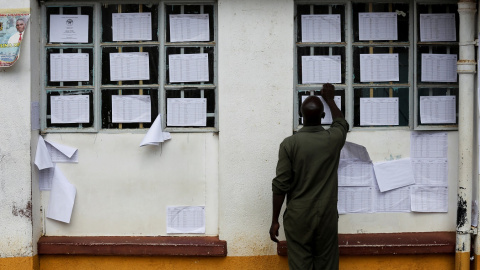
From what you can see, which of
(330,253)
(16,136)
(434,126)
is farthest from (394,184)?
(16,136)

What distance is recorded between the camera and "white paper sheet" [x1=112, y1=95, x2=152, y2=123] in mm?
5949

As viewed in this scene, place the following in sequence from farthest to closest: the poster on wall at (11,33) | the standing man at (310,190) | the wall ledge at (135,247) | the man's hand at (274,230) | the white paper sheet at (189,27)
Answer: the white paper sheet at (189,27)
the wall ledge at (135,247)
the poster on wall at (11,33)
the man's hand at (274,230)
the standing man at (310,190)

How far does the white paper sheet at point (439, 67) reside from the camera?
5.96 m

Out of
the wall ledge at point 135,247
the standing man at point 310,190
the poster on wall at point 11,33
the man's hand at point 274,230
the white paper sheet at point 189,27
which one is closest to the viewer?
the standing man at point 310,190

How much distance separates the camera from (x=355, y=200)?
5.98m

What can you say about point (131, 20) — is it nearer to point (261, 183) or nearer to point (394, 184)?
point (261, 183)

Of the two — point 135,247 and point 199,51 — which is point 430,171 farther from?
point 135,247

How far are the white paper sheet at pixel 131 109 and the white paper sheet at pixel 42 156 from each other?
0.68 meters

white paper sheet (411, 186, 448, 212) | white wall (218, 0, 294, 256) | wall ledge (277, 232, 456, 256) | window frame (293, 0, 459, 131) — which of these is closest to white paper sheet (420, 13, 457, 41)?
window frame (293, 0, 459, 131)

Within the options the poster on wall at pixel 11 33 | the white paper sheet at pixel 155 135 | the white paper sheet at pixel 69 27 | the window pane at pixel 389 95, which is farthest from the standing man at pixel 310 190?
the poster on wall at pixel 11 33

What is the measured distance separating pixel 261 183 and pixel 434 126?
171 centimetres

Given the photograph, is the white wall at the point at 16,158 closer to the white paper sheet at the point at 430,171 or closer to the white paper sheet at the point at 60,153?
the white paper sheet at the point at 60,153

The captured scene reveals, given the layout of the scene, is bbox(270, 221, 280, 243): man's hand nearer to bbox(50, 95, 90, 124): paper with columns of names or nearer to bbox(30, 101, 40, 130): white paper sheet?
bbox(50, 95, 90, 124): paper with columns of names

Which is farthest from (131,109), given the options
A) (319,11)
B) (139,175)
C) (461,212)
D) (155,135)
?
(461,212)
